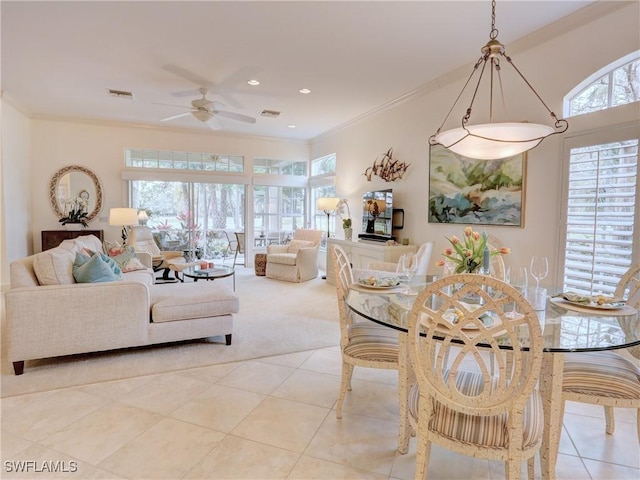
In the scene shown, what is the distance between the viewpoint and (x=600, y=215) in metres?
2.86

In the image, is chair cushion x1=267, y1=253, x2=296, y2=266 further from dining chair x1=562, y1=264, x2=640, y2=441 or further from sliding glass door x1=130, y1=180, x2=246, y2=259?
dining chair x1=562, y1=264, x2=640, y2=441

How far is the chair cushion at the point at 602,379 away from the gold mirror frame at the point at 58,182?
7.59m

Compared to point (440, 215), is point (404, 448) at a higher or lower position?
lower

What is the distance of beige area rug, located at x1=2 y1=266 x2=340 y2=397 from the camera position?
270 cm

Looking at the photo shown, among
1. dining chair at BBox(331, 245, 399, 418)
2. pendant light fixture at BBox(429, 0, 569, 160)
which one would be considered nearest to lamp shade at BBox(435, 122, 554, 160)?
pendant light fixture at BBox(429, 0, 569, 160)

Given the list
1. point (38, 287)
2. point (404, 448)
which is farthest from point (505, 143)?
point (38, 287)

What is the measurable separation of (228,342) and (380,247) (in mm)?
2550

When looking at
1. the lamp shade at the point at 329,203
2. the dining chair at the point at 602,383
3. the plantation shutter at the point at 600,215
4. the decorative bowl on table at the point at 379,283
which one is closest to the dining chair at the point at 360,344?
the decorative bowl on table at the point at 379,283

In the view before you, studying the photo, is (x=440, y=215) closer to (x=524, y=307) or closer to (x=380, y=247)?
(x=380, y=247)

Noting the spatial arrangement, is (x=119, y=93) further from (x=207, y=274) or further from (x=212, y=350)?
(x=212, y=350)

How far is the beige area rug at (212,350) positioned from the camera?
8.87ft

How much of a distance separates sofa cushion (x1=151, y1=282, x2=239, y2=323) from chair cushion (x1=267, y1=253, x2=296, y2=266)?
2924 mm

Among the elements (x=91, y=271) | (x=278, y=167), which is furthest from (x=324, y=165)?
(x=91, y=271)

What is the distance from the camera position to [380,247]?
505 cm
